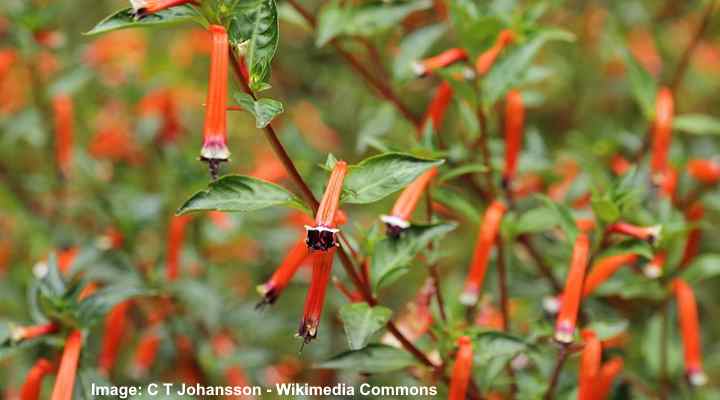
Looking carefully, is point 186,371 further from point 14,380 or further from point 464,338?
point 464,338

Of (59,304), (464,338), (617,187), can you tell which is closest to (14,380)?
(59,304)

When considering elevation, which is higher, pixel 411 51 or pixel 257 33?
pixel 411 51

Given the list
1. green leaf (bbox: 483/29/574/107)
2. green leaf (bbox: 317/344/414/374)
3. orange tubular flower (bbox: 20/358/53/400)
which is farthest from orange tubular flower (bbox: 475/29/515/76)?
orange tubular flower (bbox: 20/358/53/400)

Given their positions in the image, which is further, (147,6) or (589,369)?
(589,369)

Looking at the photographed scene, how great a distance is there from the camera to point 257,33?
5.37ft

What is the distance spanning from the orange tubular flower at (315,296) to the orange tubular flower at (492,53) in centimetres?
88

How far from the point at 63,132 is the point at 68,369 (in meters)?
1.41

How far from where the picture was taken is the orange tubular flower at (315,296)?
1587 mm

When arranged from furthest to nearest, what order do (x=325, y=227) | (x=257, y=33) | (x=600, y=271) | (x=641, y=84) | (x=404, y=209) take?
(x=641, y=84) → (x=600, y=271) → (x=404, y=209) → (x=257, y=33) → (x=325, y=227)

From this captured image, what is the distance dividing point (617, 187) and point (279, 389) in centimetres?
100

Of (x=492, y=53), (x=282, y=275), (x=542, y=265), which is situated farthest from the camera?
(x=542, y=265)

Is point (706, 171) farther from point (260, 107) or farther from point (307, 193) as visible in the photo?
point (260, 107)

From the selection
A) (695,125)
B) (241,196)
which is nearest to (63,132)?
(241,196)

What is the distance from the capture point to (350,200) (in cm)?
168
